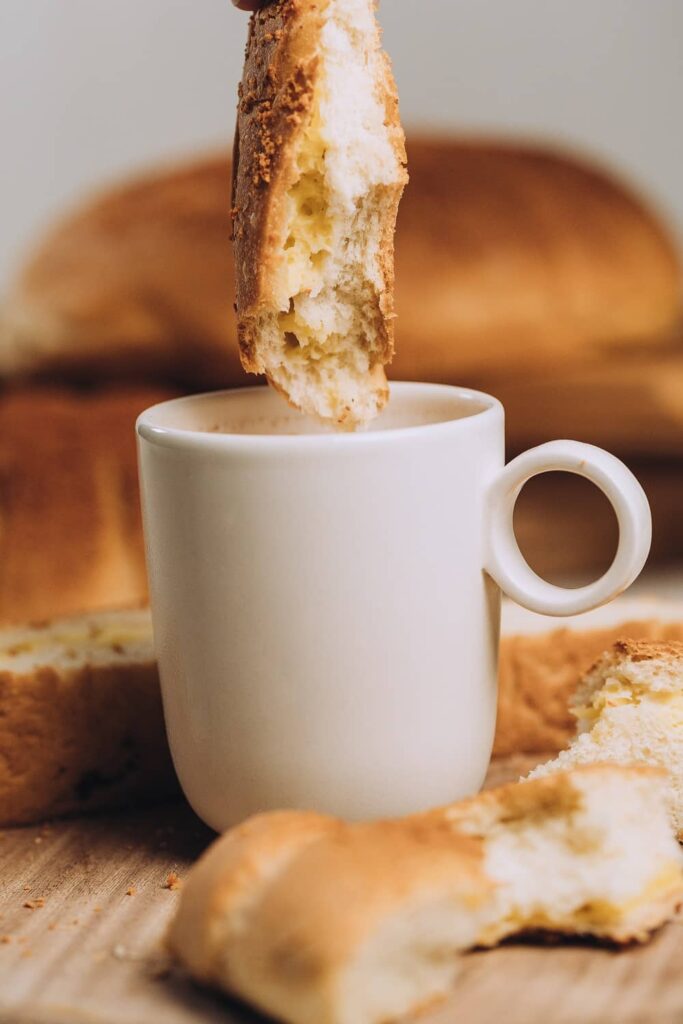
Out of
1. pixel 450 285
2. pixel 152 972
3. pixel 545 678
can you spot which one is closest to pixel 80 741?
pixel 152 972

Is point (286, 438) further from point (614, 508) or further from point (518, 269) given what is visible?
point (518, 269)

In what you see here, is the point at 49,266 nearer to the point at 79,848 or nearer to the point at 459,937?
the point at 79,848

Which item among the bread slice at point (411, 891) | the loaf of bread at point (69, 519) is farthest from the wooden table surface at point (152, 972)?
the loaf of bread at point (69, 519)

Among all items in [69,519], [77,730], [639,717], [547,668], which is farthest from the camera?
[69,519]

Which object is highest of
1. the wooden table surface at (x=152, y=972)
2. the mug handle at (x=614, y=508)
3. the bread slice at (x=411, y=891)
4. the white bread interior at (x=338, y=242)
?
the white bread interior at (x=338, y=242)

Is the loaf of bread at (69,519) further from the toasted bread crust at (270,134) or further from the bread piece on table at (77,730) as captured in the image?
the toasted bread crust at (270,134)

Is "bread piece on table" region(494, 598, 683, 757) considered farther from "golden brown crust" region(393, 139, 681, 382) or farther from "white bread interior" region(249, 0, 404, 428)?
"golden brown crust" region(393, 139, 681, 382)

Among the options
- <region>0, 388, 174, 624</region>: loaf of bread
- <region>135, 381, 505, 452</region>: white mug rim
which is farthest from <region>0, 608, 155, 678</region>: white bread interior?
<region>0, 388, 174, 624</region>: loaf of bread
